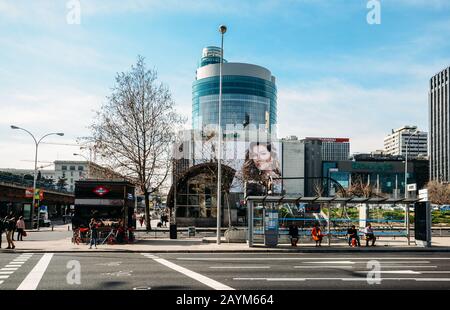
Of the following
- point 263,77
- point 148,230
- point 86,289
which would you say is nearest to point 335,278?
point 86,289

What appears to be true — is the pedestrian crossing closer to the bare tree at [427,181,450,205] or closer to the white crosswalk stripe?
the white crosswalk stripe

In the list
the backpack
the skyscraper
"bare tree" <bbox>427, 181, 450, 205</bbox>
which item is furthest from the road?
the skyscraper

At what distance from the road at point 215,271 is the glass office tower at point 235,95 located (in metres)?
142

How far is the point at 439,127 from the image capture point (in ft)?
606

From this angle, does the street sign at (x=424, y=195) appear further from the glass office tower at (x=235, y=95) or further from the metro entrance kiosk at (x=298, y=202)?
the glass office tower at (x=235, y=95)

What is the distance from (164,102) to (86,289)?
97.8 ft

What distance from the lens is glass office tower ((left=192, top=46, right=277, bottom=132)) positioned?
166 metres

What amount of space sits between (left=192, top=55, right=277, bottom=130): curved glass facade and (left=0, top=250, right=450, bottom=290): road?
14179cm

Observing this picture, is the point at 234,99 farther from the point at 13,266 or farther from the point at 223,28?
the point at 13,266

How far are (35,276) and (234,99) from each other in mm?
152178

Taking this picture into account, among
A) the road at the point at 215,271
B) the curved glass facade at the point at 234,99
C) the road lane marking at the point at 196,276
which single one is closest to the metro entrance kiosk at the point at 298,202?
the road at the point at 215,271

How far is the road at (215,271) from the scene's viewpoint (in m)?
14.2

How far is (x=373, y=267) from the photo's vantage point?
18.8 metres
